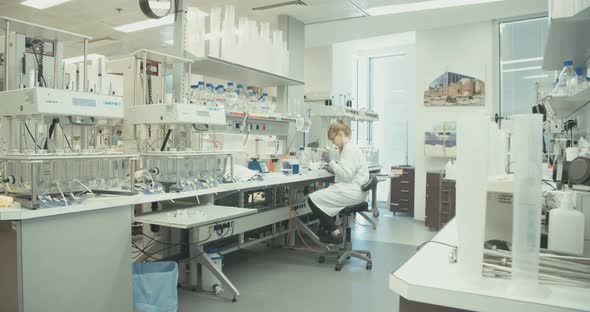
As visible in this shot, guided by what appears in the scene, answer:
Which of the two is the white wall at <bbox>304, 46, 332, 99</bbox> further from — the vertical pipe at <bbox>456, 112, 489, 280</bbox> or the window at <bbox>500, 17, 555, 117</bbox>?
the vertical pipe at <bbox>456, 112, 489, 280</bbox>

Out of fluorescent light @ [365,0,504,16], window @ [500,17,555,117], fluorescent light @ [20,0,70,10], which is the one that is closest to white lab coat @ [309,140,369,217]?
fluorescent light @ [365,0,504,16]

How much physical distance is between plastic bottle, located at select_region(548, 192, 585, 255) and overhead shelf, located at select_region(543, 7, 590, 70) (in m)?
0.55

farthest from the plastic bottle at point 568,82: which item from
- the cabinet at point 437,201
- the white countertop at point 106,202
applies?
the cabinet at point 437,201

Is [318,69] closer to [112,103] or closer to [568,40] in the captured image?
[112,103]

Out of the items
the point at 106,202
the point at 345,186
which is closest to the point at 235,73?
the point at 345,186

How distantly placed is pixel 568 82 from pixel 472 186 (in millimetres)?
1772

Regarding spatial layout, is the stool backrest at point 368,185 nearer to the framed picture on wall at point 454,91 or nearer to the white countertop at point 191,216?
the white countertop at point 191,216

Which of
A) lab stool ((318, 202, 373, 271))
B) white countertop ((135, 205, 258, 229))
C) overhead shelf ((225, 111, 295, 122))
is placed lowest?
lab stool ((318, 202, 373, 271))

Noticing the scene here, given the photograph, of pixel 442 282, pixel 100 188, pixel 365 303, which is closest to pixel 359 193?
pixel 365 303

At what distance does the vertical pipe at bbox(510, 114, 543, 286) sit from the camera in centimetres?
81

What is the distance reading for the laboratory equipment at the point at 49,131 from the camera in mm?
1878

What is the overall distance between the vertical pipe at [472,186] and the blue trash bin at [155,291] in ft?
6.11

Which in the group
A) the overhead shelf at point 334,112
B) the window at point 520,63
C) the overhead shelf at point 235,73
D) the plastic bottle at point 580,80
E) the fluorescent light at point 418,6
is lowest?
the plastic bottle at point 580,80

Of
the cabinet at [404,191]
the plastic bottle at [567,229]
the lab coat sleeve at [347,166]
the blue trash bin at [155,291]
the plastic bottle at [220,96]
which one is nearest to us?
the plastic bottle at [567,229]
